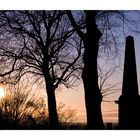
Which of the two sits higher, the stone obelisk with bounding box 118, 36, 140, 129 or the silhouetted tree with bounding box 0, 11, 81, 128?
the silhouetted tree with bounding box 0, 11, 81, 128

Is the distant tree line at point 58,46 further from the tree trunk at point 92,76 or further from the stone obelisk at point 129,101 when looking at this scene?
the stone obelisk at point 129,101

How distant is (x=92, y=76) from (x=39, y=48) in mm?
496

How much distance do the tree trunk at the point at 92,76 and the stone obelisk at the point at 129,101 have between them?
0.59ft

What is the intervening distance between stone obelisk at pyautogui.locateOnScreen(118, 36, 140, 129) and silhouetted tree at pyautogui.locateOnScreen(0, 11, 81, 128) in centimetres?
40

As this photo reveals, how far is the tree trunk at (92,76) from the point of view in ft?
12.3

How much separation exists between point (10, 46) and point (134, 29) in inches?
39.9

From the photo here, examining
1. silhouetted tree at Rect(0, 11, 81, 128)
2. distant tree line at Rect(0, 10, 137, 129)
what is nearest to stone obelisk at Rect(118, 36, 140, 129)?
distant tree line at Rect(0, 10, 137, 129)

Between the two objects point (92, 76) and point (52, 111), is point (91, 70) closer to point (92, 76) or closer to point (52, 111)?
point (92, 76)

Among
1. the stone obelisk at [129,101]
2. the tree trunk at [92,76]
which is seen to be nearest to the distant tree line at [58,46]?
the tree trunk at [92,76]

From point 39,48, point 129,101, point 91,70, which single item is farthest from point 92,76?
point 39,48

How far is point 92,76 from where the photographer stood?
3838mm

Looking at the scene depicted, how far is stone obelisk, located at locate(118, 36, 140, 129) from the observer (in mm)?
3680

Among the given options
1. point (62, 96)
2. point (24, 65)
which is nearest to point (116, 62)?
point (62, 96)

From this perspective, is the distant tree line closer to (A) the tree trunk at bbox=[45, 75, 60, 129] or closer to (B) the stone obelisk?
(A) the tree trunk at bbox=[45, 75, 60, 129]
